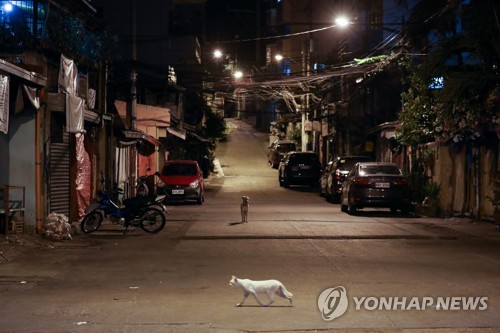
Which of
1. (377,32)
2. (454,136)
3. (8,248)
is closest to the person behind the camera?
(8,248)

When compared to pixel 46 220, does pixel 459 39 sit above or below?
above

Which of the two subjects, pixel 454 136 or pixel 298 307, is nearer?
pixel 298 307

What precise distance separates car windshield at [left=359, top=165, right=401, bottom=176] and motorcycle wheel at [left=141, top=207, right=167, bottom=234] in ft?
26.0

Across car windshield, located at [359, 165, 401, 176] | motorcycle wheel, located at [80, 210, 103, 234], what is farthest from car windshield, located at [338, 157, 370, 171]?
motorcycle wheel, located at [80, 210, 103, 234]

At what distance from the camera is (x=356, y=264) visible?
1158 centimetres

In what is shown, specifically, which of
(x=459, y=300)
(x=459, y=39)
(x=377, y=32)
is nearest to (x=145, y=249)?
(x=459, y=300)

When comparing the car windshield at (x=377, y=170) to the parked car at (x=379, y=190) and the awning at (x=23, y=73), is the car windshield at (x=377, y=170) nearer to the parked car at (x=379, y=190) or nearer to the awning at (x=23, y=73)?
the parked car at (x=379, y=190)

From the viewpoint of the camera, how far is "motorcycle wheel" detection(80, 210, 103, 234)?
16.5 metres

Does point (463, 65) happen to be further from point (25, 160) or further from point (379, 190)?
point (25, 160)

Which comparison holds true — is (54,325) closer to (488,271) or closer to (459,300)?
(459,300)

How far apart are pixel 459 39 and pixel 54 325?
10891 mm

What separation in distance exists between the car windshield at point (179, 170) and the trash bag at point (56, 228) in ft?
43.0

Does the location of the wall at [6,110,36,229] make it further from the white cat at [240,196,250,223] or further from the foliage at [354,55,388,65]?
the foliage at [354,55,388,65]

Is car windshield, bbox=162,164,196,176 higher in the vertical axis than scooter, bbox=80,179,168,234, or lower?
higher
